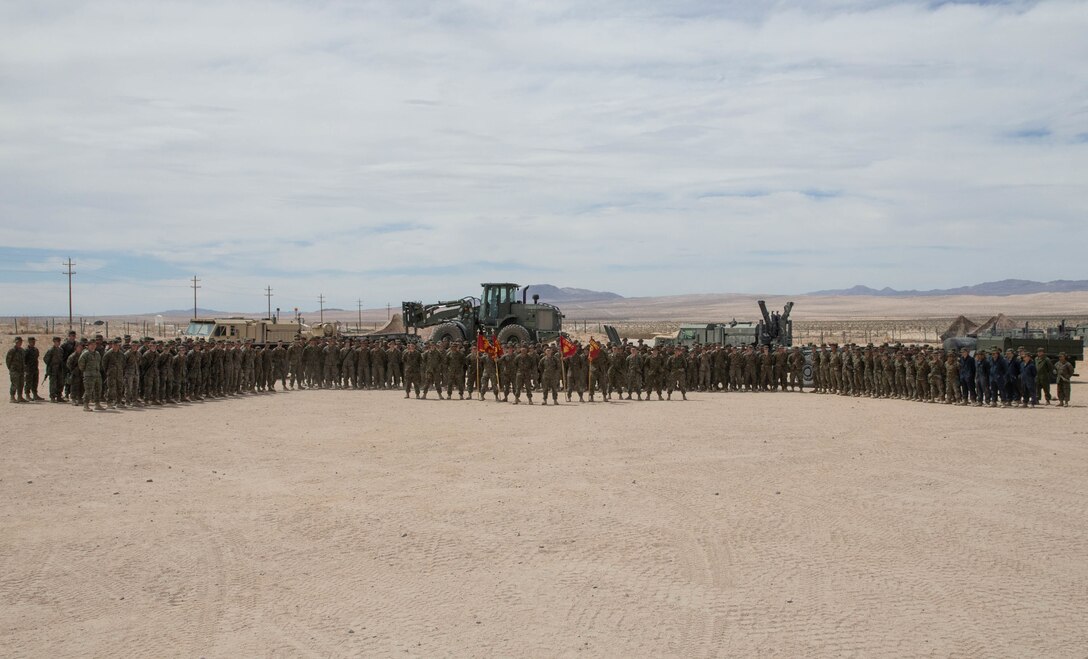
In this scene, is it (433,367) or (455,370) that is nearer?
(433,367)

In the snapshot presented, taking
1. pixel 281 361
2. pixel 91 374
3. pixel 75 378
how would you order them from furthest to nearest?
pixel 281 361, pixel 75 378, pixel 91 374

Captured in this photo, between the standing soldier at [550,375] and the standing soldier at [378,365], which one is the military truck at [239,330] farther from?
the standing soldier at [550,375]

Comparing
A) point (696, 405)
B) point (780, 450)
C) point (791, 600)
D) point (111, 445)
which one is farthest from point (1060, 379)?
point (111, 445)

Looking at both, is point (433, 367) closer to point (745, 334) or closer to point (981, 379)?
point (981, 379)

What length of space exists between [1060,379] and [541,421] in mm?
10487

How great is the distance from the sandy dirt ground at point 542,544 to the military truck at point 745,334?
1586cm

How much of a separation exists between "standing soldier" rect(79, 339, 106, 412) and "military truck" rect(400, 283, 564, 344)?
12.4 meters

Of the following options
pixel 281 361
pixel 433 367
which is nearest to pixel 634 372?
pixel 433 367

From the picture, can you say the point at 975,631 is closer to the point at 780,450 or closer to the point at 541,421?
the point at 780,450

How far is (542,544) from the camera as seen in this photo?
26.3 feet

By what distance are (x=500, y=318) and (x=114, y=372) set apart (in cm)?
1352

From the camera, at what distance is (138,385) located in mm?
19188

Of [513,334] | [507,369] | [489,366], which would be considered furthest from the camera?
[513,334]

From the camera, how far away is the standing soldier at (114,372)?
18.5 meters
